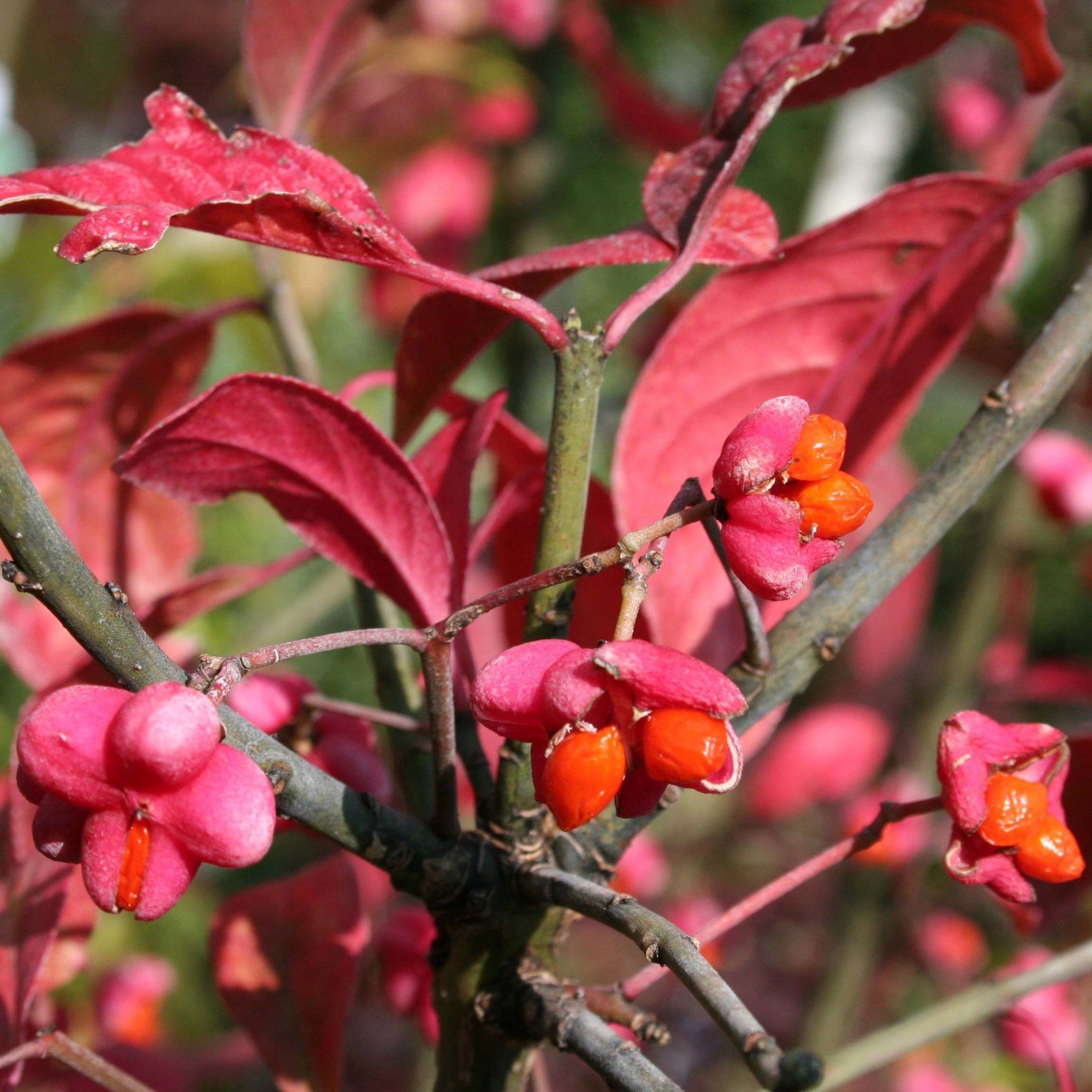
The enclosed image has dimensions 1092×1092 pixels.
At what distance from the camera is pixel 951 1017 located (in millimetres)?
565

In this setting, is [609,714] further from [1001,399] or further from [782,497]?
[1001,399]

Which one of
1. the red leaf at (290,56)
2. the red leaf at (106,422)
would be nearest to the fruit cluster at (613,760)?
the red leaf at (106,422)

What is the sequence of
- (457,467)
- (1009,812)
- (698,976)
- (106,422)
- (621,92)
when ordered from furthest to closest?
(621,92) → (106,422) → (457,467) → (1009,812) → (698,976)

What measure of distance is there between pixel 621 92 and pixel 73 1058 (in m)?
1.27

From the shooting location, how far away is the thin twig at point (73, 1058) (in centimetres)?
39

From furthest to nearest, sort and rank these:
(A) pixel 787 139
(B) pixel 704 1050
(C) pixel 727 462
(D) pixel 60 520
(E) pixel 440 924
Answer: (A) pixel 787 139, (B) pixel 704 1050, (D) pixel 60 520, (E) pixel 440 924, (C) pixel 727 462

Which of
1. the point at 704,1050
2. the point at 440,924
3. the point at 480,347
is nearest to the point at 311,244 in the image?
the point at 480,347

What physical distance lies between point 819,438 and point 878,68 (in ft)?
0.79

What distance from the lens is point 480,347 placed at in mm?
467

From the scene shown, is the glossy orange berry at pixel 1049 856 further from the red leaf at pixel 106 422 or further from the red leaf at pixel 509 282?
the red leaf at pixel 106 422

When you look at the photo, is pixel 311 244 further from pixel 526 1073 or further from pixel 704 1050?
pixel 704 1050

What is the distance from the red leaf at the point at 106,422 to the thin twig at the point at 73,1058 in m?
0.21

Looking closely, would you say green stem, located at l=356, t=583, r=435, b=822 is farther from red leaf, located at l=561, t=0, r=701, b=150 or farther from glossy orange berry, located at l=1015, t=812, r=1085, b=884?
red leaf, located at l=561, t=0, r=701, b=150

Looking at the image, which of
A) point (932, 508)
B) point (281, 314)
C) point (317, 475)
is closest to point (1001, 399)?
point (932, 508)
